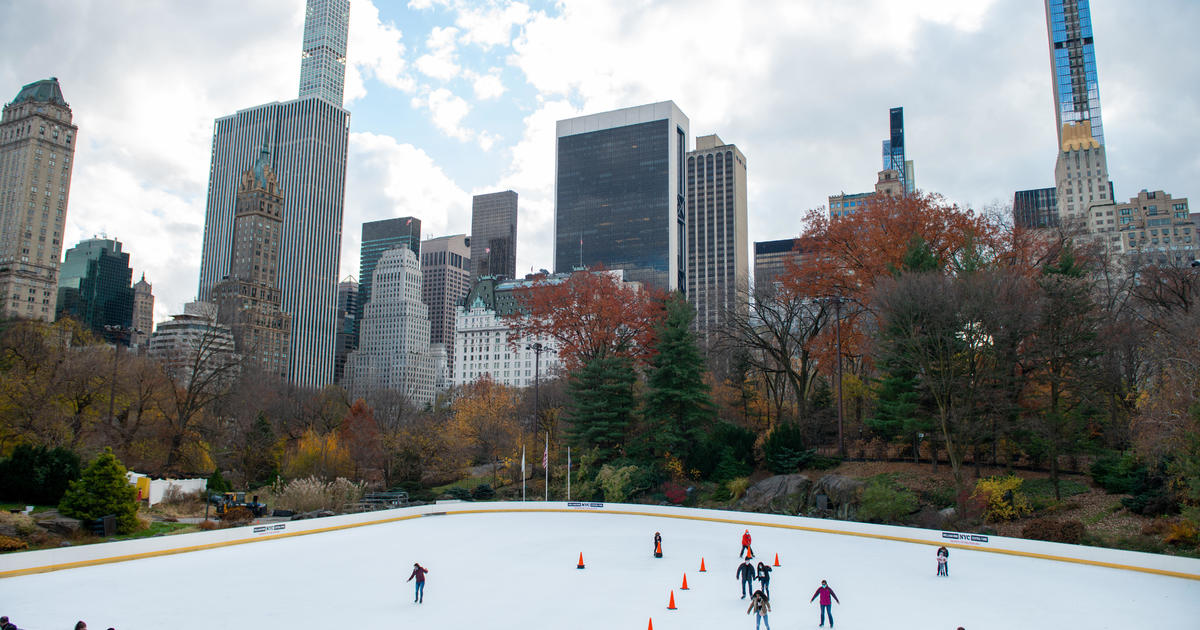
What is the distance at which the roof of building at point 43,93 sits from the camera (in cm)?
15562

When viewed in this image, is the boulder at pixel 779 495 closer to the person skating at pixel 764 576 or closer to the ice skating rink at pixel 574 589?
the ice skating rink at pixel 574 589

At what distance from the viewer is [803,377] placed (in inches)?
1677

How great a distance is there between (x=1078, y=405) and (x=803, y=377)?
14.2m

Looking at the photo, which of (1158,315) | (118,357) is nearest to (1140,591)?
(1158,315)

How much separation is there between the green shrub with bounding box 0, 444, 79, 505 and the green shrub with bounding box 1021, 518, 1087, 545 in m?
36.9

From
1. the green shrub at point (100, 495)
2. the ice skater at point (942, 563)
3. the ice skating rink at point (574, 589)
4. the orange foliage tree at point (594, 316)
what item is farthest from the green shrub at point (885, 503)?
the green shrub at point (100, 495)

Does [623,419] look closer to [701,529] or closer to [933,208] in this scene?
[701,529]

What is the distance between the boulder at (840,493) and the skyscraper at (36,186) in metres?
161

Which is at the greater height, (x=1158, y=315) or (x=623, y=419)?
(x=1158, y=315)

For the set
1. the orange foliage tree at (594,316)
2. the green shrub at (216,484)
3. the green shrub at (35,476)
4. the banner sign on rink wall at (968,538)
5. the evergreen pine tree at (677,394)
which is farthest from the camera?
the orange foliage tree at (594,316)

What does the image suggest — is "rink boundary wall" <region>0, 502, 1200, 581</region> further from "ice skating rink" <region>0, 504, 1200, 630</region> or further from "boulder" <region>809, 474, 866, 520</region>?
"boulder" <region>809, 474, 866, 520</region>

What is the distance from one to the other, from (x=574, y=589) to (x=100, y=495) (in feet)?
60.6

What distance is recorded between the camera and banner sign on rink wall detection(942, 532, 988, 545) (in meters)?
25.8

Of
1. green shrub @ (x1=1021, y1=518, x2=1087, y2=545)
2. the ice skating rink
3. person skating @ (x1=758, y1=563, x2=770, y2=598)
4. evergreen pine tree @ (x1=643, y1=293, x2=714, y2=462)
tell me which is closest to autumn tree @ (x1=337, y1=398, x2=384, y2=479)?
evergreen pine tree @ (x1=643, y1=293, x2=714, y2=462)
